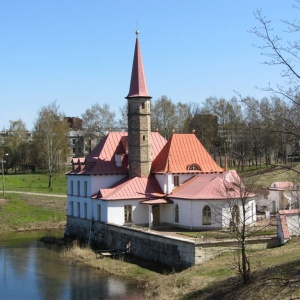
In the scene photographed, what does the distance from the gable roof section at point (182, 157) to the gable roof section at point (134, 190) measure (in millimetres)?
1175

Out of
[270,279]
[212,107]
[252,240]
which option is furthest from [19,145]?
[270,279]

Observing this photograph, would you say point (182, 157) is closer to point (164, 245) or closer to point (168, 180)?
point (168, 180)

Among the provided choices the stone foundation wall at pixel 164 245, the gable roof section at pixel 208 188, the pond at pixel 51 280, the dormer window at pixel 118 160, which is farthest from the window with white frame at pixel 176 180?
the pond at pixel 51 280

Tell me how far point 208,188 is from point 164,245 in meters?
6.55

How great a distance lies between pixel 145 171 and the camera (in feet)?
126

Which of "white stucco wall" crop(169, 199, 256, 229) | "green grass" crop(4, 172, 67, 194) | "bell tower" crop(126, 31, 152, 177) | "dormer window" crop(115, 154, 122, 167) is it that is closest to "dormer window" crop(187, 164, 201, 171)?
"bell tower" crop(126, 31, 152, 177)

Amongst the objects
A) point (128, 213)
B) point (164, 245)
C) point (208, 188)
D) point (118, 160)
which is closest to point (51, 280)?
point (164, 245)

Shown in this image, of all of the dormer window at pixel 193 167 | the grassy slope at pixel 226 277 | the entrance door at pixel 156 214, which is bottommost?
the grassy slope at pixel 226 277

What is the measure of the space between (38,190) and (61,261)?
32.4 meters

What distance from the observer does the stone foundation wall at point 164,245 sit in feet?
85.5

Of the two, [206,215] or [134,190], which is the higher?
[134,190]

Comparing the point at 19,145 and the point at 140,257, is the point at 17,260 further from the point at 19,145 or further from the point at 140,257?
the point at 19,145

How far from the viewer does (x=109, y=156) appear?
4028 cm

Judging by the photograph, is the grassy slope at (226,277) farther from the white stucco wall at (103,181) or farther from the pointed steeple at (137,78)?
the pointed steeple at (137,78)
